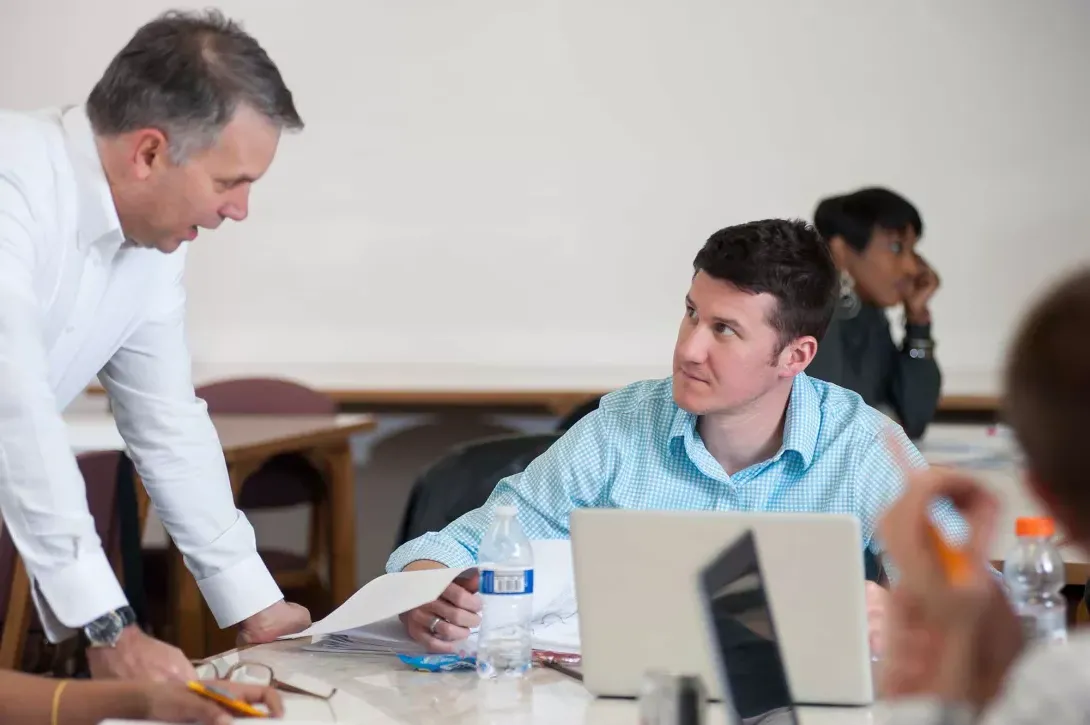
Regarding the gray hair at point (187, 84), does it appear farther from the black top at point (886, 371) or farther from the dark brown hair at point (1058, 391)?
the black top at point (886, 371)

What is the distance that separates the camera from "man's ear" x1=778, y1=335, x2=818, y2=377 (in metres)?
2.00

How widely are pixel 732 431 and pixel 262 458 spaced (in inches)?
70.4

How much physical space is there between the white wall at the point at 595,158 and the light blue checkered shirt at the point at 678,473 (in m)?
2.58

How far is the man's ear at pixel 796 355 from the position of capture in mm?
2004

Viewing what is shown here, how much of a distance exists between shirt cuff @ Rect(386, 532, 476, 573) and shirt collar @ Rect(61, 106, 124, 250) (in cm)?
61

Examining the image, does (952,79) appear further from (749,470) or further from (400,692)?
(400,692)

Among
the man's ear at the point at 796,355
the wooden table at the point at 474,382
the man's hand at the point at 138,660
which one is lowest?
the wooden table at the point at 474,382

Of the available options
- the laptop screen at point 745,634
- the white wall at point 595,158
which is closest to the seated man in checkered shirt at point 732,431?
the laptop screen at point 745,634

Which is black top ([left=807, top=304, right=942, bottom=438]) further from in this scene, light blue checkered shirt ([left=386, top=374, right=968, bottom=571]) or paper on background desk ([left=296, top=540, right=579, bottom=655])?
paper on background desk ([left=296, top=540, right=579, bottom=655])

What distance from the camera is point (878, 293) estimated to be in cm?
362

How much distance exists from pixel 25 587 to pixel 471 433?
77.4 inches

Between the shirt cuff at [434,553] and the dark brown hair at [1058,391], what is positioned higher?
the dark brown hair at [1058,391]

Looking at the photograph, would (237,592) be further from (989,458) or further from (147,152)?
(989,458)

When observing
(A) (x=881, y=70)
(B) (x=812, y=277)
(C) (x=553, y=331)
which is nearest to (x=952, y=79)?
(A) (x=881, y=70)
